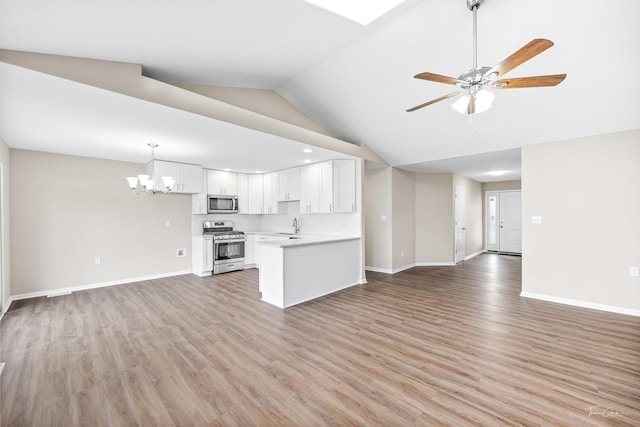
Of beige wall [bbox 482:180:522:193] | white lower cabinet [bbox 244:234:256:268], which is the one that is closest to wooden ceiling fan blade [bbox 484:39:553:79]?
white lower cabinet [bbox 244:234:256:268]

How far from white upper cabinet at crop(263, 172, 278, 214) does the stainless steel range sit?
951 mm

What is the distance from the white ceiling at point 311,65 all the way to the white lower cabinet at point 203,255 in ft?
6.71

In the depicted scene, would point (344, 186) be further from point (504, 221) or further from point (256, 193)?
point (504, 221)

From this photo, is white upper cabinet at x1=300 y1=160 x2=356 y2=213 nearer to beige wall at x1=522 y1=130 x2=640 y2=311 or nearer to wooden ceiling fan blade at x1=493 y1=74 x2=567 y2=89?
beige wall at x1=522 y1=130 x2=640 y2=311

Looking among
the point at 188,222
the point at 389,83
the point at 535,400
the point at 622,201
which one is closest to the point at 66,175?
the point at 188,222

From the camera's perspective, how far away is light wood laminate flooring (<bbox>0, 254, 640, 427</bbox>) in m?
1.80

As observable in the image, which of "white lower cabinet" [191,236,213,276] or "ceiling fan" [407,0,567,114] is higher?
"ceiling fan" [407,0,567,114]

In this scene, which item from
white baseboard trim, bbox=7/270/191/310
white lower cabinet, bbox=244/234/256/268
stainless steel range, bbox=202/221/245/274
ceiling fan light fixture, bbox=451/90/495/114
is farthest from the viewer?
white lower cabinet, bbox=244/234/256/268

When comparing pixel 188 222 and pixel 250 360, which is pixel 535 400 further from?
pixel 188 222

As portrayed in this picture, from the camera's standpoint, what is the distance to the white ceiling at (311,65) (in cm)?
203

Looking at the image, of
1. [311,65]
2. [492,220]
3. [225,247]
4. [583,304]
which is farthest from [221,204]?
[492,220]

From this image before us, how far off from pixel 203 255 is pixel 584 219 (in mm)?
6669

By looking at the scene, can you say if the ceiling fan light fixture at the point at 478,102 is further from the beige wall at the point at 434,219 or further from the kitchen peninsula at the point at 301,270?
the beige wall at the point at 434,219

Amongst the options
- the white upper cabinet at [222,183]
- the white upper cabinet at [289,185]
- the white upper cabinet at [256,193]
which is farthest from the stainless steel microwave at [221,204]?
the white upper cabinet at [289,185]
